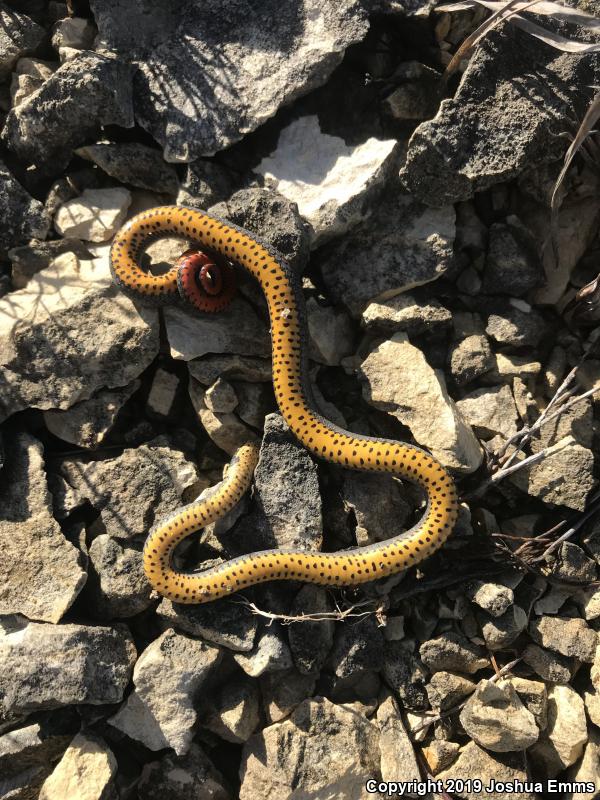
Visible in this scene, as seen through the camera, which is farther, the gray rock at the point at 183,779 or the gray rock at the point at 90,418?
the gray rock at the point at 90,418

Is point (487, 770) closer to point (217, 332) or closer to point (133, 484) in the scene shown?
point (133, 484)

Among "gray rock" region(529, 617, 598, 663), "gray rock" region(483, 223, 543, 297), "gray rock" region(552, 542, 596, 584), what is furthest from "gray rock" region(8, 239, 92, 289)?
"gray rock" region(529, 617, 598, 663)

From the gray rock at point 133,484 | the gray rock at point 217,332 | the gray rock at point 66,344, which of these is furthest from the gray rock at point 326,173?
the gray rock at point 133,484

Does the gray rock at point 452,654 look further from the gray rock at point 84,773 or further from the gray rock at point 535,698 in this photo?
the gray rock at point 84,773

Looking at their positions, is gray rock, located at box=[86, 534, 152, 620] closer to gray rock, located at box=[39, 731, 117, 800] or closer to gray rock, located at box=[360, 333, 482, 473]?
gray rock, located at box=[39, 731, 117, 800]

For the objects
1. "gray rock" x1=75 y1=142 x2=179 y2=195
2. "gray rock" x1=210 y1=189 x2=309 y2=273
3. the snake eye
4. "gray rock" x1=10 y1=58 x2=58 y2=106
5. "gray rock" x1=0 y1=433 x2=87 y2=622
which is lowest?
"gray rock" x1=0 y1=433 x2=87 y2=622

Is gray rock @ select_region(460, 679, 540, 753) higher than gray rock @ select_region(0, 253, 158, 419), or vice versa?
gray rock @ select_region(0, 253, 158, 419)

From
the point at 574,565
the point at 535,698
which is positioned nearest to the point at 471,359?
the point at 574,565
